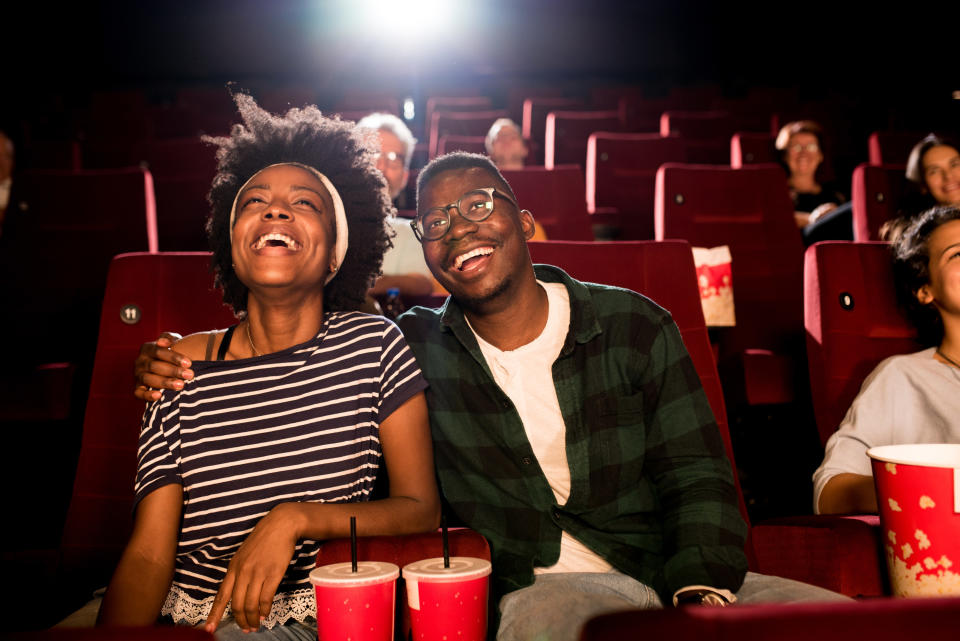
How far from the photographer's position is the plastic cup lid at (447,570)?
855mm

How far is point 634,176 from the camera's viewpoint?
3799 millimetres

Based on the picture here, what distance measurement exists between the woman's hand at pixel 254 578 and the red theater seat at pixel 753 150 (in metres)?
3.83

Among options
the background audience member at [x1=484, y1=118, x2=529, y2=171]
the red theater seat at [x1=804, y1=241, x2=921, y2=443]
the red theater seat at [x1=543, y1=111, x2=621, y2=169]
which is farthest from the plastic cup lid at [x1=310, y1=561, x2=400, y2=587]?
the red theater seat at [x1=543, y1=111, x2=621, y2=169]

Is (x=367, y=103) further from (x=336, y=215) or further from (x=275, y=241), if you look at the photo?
(x=275, y=241)

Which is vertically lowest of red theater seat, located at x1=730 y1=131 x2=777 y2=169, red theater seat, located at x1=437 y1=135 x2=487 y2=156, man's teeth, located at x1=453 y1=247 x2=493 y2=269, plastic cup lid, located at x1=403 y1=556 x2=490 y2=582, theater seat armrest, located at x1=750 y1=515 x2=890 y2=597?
theater seat armrest, located at x1=750 y1=515 x2=890 y2=597

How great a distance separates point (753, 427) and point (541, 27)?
6.68m

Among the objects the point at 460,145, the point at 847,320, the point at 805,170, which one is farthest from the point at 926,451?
the point at 460,145

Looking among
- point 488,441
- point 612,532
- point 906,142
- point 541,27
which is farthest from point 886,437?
point 541,27

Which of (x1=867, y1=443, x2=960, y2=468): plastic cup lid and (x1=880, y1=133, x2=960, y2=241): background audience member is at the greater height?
(x1=880, y1=133, x2=960, y2=241): background audience member

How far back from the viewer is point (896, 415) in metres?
1.40

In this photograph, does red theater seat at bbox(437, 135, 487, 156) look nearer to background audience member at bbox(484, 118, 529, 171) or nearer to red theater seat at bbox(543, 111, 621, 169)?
red theater seat at bbox(543, 111, 621, 169)

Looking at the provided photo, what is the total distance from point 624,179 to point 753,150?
1.04 m

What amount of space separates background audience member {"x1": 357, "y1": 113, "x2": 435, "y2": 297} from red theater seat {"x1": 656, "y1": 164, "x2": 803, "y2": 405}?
2.61 ft

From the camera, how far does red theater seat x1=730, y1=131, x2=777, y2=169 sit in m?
4.30
